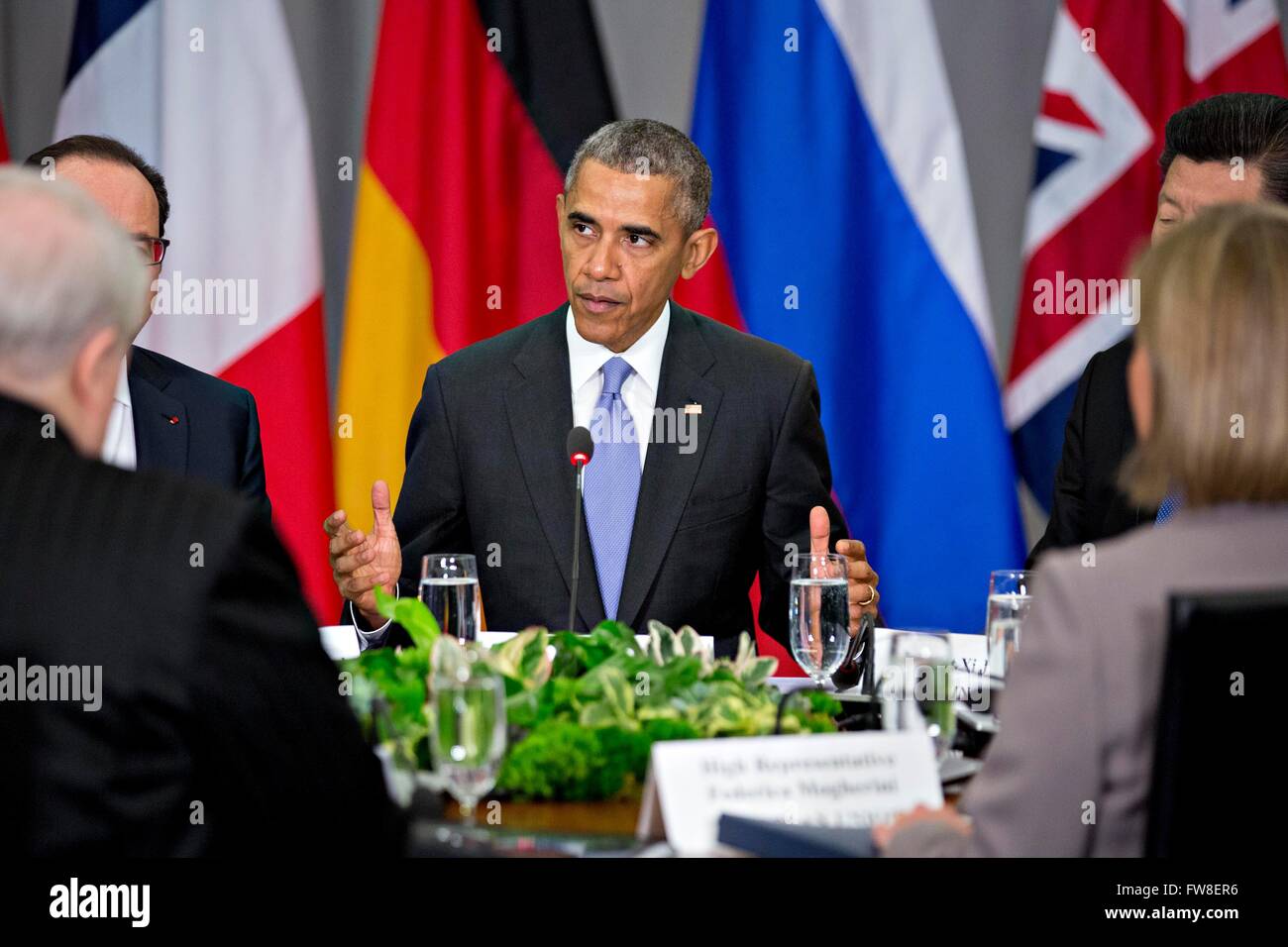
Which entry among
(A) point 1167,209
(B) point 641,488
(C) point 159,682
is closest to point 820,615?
(B) point 641,488

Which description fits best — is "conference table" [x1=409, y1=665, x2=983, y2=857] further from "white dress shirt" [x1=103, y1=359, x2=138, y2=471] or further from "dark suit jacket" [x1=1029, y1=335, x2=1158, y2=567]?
"white dress shirt" [x1=103, y1=359, x2=138, y2=471]

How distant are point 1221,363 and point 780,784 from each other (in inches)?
25.4

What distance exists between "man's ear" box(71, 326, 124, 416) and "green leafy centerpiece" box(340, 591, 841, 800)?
467 millimetres

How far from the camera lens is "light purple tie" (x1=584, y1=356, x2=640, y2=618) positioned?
3188 mm

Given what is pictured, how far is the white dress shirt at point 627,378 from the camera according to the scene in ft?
11.0

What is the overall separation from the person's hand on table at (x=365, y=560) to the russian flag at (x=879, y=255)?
1.99m

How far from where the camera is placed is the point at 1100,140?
14.5 feet

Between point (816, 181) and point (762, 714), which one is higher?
point (816, 181)

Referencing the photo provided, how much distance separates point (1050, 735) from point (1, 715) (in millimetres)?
1026

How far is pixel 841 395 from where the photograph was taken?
175 inches

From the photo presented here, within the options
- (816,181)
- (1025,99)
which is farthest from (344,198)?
(1025,99)

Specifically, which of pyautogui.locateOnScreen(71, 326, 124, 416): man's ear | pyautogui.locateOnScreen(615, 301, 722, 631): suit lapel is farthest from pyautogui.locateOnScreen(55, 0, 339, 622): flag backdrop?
pyautogui.locateOnScreen(71, 326, 124, 416): man's ear

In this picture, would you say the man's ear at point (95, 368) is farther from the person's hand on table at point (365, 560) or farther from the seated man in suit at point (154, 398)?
the seated man in suit at point (154, 398)

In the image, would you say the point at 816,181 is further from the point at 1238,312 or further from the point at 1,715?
the point at 1,715
